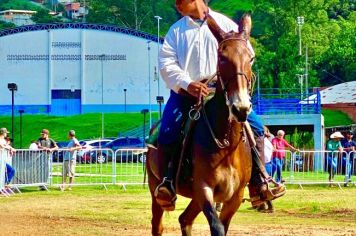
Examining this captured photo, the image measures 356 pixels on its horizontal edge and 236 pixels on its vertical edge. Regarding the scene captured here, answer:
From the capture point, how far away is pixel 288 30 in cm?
11250

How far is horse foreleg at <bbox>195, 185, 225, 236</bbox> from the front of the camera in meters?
10.6

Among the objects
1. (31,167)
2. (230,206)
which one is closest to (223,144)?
(230,206)

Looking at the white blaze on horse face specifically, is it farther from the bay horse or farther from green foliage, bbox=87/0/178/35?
green foliage, bbox=87/0/178/35

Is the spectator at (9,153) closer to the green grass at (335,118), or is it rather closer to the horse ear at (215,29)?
the horse ear at (215,29)

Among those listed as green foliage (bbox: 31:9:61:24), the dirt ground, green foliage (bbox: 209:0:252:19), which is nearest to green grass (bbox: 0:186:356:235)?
the dirt ground

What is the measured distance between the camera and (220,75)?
1049cm

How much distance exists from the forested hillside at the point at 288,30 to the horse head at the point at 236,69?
73.6 metres

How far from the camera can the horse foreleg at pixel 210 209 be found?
1061cm

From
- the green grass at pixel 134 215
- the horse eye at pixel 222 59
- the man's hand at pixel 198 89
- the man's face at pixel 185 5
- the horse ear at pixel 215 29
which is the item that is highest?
the man's face at pixel 185 5

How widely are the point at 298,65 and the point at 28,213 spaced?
68517 mm

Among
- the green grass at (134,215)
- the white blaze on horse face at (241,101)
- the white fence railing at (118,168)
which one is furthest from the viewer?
the white fence railing at (118,168)

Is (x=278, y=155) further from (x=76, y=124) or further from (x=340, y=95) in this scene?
(x=76, y=124)

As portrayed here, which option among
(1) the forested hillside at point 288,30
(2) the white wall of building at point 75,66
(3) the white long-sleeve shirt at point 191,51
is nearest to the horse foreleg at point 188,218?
(3) the white long-sleeve shirt at point 191,51

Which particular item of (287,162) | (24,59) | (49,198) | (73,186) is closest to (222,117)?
(49,198)
